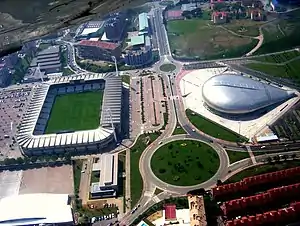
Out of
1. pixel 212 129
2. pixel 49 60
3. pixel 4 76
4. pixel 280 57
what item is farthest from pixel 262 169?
pixel 4 76

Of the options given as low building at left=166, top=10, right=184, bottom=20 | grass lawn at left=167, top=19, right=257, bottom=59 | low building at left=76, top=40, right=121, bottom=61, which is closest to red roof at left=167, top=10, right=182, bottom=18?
low building at left=166, top=10, right=184, bottom=20

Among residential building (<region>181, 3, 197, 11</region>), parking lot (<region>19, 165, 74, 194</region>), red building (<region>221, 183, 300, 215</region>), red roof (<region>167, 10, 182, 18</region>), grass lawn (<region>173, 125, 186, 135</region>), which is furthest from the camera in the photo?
residential building (<region>181, 3, 197, 11</region>)

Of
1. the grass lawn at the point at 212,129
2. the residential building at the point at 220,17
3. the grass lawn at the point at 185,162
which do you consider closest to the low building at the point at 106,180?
the grass lawn at the point at 185,162

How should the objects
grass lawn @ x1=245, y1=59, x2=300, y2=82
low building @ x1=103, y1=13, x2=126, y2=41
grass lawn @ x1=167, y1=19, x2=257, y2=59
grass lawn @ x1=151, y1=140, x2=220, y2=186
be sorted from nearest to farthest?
grass lawn @ x1=151, y1=140, x2=220, y2=186
grass lawn @ x1=245, y1=59, x2=300, y2=82
grass lawn @ x1=167, y1=19, x2=257, y2=59
low building @ x1=103, y1=13, x2=126, y2=41

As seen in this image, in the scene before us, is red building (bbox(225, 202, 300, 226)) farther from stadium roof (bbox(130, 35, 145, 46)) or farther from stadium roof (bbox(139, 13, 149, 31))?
stadium roof (bbox(139, 13, 149, 31))

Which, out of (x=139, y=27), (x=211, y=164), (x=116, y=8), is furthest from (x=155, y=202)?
(x=139, y=27)

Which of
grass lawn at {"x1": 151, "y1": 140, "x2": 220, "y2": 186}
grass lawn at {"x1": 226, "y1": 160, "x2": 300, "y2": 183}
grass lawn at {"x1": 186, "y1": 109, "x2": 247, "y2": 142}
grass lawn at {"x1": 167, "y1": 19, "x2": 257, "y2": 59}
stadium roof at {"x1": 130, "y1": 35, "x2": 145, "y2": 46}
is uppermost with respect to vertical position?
stadium roof at {"x1": 130, "y1": 35, "x2": 145, "y2": 46}

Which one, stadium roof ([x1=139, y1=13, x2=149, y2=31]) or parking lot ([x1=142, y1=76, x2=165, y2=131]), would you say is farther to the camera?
stadium roof ([x1=139, y1=13, x2=149, y2=31])
